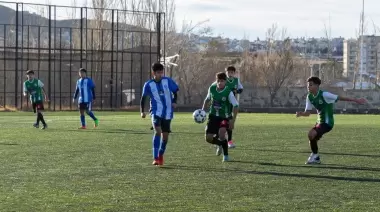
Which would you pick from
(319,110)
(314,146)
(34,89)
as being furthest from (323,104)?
(34,89)

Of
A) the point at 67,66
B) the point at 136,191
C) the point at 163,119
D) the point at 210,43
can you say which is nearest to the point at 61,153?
the point at 163,119

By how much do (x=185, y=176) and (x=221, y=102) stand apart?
2.94 metres

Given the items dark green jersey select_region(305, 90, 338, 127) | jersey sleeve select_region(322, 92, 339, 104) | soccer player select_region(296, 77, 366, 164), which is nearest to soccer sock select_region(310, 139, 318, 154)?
soccer player select_region(296, 77, 366, 164)

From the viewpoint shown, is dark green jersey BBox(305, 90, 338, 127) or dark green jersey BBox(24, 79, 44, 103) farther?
dark green jersey BBox(24, 79, 44, 103)

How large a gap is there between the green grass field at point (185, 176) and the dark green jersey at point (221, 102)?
866 mm

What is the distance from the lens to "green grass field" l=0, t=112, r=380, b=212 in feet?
31.3

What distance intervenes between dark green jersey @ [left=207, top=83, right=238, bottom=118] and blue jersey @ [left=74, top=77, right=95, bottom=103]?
1026 centimetres

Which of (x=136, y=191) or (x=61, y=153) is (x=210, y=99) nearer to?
(x=61, y=153)

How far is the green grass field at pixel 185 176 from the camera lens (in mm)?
9555

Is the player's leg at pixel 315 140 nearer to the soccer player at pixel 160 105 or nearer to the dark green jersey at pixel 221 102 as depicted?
the dark green jersey at pixel 221 102

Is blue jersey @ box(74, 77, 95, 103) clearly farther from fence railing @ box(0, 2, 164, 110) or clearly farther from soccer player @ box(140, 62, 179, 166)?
fence railing @ box(0, 2, 164, 110)

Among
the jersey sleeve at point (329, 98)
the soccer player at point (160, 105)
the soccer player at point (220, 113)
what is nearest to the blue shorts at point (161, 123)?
the soccer player at point (160, 105)

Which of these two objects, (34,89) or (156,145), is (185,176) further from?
(34,89)

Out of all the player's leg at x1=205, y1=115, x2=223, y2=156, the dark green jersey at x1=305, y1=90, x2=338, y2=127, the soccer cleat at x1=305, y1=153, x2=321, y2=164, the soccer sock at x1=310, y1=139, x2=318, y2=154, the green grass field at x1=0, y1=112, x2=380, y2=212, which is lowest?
the green grass field at x1=0, y1=112, x2=380, y2=212
